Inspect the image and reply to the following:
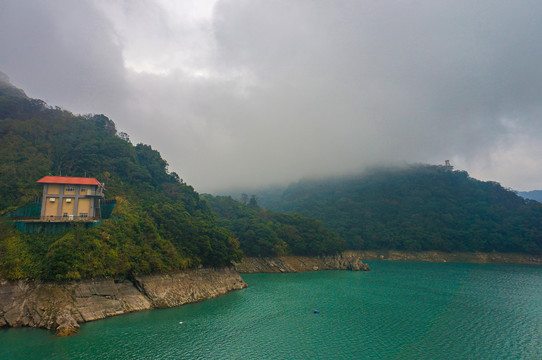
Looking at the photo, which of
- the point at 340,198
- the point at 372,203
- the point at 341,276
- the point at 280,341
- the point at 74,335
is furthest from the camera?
the point at 340,198

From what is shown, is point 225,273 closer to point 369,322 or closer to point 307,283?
point 307,283

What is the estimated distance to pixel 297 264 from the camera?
63031 mm

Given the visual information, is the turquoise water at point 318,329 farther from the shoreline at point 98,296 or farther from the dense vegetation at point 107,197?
the dense vegetation at point 107,197

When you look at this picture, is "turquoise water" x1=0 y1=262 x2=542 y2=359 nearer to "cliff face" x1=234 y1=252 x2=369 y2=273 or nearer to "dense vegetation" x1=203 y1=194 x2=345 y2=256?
"cliff face" x1=234 y1=252 x2=369 y2=273

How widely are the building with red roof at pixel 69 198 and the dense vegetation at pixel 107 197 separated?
2578 mm

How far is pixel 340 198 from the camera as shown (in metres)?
125

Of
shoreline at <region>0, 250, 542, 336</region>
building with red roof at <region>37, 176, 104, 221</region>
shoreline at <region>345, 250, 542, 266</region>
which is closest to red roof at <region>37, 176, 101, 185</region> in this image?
building with red roof at <region>37, 176, 104, 221</region>

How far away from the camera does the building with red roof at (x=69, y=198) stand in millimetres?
29188

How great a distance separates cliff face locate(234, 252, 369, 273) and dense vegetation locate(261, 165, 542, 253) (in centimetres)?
2984

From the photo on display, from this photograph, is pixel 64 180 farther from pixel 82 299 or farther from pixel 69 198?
pixel 82 299

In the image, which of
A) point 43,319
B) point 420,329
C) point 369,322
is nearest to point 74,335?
point 43,319

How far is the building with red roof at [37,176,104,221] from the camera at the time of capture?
95.8 ft

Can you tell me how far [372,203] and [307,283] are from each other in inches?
3027

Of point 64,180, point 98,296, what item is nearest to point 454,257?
point 98,296
